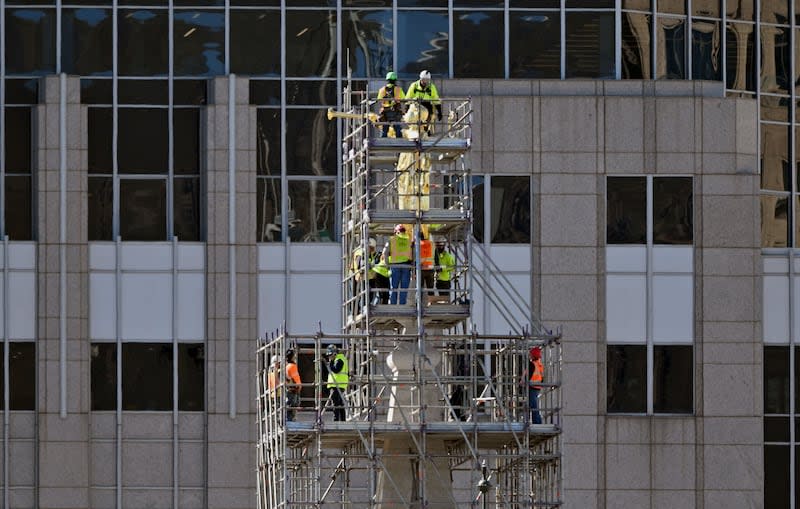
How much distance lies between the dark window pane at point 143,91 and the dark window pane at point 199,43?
0.65m

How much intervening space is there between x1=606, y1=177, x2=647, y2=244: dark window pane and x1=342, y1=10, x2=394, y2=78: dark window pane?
753 centimetres

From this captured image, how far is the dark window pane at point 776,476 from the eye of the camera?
9525 centimetres

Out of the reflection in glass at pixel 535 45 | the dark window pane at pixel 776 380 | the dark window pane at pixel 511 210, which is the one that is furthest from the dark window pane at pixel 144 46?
the dark window pane at pixel 776 380

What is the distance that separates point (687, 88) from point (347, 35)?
398 inches

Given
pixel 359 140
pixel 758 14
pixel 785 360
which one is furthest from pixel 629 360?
pixel 359 140

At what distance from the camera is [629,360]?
94875 millimetres

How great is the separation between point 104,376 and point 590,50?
17146 millimetres

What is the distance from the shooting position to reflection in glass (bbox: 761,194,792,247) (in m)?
96.9

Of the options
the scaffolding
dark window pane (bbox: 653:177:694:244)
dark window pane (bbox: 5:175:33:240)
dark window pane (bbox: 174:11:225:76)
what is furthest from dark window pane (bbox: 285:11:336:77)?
the scaffolding

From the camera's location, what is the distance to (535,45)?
9556 cm

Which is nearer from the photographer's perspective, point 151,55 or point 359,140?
point 359,140

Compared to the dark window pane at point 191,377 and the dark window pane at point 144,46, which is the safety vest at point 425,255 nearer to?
the dark window pane at point 191,377

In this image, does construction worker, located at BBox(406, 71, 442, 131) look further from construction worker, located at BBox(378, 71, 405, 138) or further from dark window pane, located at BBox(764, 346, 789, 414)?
dark window pane, located at BBox(764, 346, 789, 414)

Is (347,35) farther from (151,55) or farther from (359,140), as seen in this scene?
(359,140)
